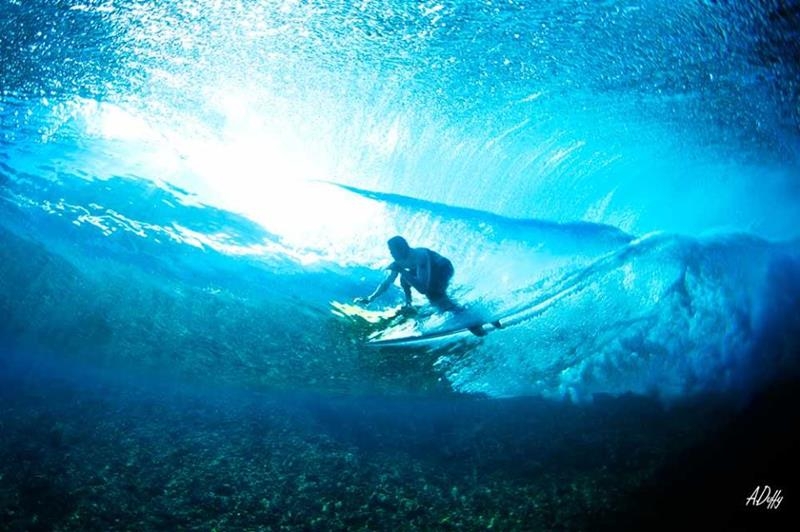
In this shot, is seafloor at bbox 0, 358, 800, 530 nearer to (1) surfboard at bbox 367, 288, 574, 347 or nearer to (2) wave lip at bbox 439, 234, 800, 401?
(2) wave lip at bbox 439, 234, 800, 401

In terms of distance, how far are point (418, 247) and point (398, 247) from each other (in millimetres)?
659

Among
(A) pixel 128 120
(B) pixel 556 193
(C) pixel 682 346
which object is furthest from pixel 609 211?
(A) pixel 128 120

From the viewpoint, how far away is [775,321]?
32.9ft

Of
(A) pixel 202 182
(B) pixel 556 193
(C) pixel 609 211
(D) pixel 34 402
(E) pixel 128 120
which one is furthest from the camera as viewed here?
(D) pixel 34 402

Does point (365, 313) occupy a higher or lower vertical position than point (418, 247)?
lower

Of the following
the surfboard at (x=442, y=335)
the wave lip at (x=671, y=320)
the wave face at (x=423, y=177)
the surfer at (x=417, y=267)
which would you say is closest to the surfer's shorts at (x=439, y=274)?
the surfer at (x=417, y=267)

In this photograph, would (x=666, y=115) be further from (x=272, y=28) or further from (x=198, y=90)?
(x=198, y=90)

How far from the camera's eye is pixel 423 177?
7594mm

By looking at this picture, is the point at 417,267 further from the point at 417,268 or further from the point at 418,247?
the point at 418,247

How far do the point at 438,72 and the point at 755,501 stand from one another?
9817 mm

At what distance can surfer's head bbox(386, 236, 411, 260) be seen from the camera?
256 inches

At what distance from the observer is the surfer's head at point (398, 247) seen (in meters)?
6.49

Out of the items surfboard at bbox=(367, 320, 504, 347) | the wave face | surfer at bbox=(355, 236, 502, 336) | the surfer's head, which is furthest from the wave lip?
the surfer's head

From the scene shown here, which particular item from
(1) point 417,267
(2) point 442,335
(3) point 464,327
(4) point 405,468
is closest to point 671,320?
(3) point 464,327
